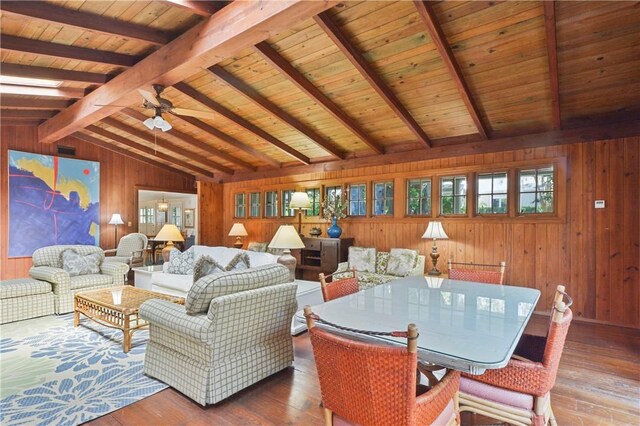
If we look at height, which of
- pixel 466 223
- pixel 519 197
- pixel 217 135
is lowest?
pixel 466 223

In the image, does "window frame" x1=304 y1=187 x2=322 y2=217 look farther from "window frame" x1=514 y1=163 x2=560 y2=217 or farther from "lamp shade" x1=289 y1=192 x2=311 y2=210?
"window frame" x1=514 y1=163 x2=560 y2=217

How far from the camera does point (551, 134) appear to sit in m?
4.38

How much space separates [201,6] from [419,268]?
426 cm

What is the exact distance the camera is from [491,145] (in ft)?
15.7

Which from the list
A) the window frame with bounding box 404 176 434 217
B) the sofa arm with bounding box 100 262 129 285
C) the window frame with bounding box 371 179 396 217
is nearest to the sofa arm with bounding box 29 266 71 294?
the sofa arm with bounding box 100 262 129 285

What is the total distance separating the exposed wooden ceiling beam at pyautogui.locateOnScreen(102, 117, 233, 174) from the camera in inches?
252

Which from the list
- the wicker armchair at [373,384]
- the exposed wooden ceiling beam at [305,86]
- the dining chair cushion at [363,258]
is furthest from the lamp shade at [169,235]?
the wicker armchair at [373,384]

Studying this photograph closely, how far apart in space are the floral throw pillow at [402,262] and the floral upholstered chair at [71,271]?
4127 millimetres

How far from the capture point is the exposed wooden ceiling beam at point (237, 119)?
4653 mm

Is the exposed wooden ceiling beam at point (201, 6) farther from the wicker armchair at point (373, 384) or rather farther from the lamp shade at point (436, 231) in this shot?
the lamp shade at point (436, 231)

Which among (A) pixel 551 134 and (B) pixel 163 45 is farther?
(A) pixel 551 134

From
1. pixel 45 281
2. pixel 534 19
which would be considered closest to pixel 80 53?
pixel 45 281

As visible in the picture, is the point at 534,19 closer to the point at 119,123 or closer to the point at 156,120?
the point at 156,120

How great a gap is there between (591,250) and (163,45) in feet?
18.5
